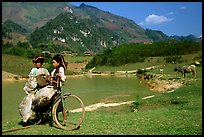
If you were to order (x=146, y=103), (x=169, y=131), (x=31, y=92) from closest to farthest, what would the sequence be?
(x=169, y=131) → (x=31, y=92) → (x=146, y=103)

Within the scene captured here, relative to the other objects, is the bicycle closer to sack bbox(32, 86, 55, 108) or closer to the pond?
sack bbox(32, 86, 55, 108)

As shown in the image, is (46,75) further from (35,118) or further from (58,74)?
(35,118)

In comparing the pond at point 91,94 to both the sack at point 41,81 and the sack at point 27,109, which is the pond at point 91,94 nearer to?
the sack at point 27,109

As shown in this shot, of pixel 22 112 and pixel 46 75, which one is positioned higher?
pixel 46 75

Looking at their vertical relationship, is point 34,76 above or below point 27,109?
above

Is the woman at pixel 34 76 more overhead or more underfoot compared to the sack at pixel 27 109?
more overhead

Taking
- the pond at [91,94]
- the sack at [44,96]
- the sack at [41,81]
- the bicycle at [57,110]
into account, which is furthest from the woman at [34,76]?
the pond at [91,94]

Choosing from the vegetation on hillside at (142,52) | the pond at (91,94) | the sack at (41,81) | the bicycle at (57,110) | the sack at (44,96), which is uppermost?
the vegetation on hillside at (142,52)

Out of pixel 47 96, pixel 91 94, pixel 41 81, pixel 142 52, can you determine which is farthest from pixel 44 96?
pixel 142 52

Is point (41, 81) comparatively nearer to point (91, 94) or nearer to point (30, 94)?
point (30, 94)

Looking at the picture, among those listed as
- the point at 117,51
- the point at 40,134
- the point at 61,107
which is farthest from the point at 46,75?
the point at 117,51

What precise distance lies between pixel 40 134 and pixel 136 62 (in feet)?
235

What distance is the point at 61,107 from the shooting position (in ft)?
26.4

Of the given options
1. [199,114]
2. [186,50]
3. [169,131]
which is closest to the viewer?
[169,131]
